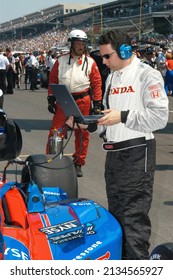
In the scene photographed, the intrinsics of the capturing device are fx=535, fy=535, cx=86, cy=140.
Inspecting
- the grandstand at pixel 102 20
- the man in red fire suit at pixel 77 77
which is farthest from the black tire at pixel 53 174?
the grandstand at pixel 102 20

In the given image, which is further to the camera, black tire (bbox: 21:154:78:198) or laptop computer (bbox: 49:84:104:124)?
black tire (bbox: 21:154:78:198)

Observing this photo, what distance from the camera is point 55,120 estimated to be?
6363mm

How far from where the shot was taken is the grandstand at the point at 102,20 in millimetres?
44994

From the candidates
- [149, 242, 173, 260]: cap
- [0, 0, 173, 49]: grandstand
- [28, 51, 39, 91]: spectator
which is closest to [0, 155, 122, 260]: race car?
[149, 242, 173, 260]: cap

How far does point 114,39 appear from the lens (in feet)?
11.1

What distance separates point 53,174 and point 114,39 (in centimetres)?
147

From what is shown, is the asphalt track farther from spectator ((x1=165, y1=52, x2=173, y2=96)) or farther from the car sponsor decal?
spectator ((x1=165, y1=52, x2=173, y2=96))

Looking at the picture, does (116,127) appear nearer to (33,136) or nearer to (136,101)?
(136,101)

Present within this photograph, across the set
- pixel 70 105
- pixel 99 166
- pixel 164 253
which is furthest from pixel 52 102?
pixel 164 253

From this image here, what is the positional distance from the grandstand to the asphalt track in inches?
380

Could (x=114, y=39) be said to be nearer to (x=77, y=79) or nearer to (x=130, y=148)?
(x=130, y=148)

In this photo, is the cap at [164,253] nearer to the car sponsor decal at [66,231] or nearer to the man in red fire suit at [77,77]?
the car sponsor decal at [66,231]

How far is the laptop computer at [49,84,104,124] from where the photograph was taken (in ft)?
10.1

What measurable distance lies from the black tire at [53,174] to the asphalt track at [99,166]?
84 centimetres
